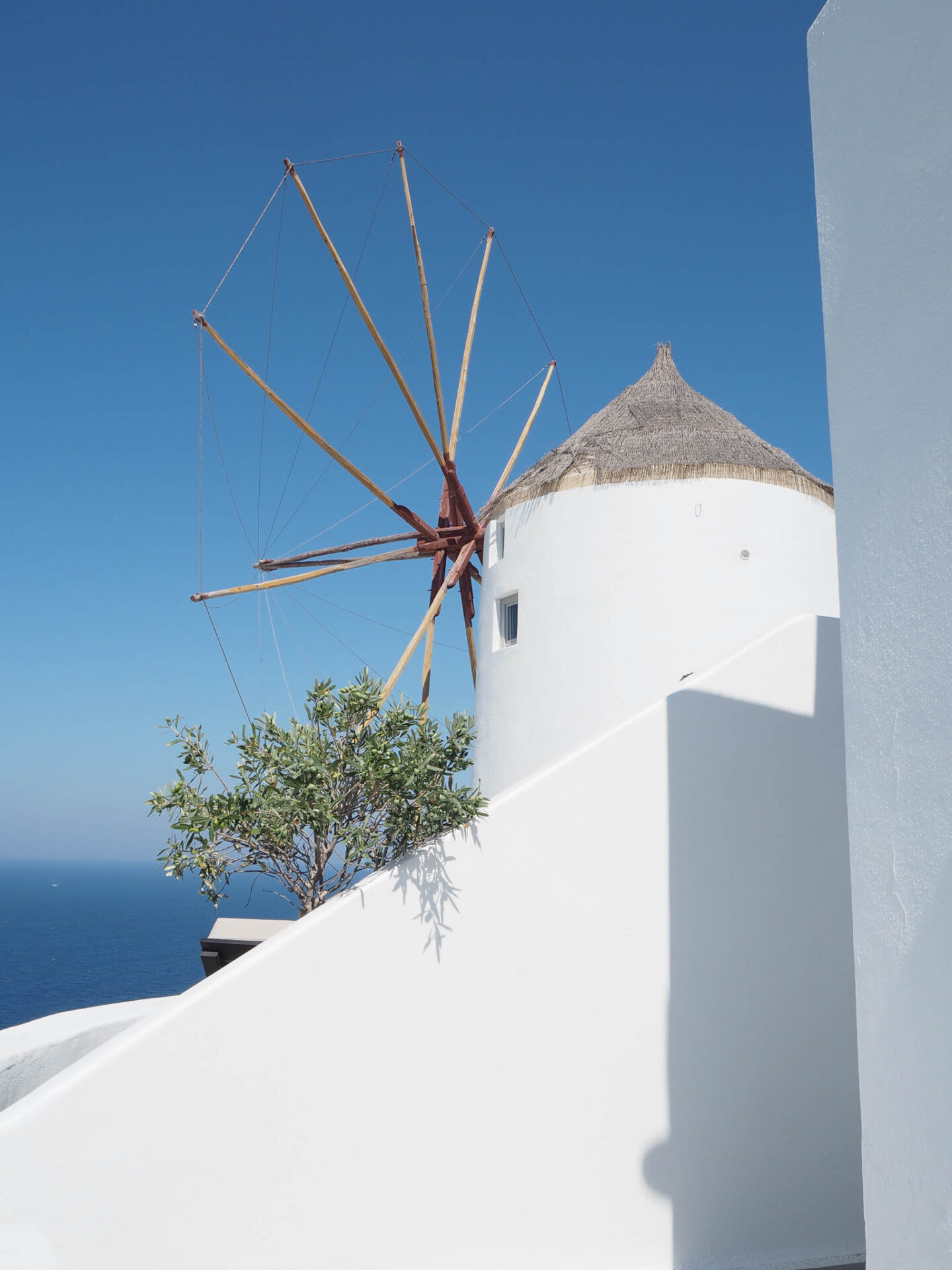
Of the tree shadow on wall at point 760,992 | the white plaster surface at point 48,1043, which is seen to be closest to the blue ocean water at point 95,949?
the white plaster surface at point 48,1043

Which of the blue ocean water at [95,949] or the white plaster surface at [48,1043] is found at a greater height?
the white plaster surface at [48,1043]

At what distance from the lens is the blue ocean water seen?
53844mm

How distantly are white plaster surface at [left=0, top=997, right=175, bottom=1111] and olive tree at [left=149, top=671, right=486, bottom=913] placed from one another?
1.06 metres

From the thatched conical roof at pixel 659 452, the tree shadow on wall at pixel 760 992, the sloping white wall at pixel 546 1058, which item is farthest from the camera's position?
the thatched conical roof at pixel 659 452

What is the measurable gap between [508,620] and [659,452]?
9.46ft

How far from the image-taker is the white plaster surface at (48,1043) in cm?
574

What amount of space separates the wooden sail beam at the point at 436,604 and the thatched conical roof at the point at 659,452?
1.47m

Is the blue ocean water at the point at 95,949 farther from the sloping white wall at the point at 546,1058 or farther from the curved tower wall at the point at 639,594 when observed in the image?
the curved tower wall at the point at 639,594

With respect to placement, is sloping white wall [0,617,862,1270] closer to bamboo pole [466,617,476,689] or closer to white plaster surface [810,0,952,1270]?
white plaster surface [810,0,952,1270]

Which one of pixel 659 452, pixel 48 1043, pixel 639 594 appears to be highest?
pixel 659 452

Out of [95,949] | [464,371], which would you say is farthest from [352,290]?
[95,949]

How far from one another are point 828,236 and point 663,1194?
4973 mm

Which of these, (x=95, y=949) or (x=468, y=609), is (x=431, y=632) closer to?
(x=468, y=609)

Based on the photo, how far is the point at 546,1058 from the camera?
4.76m
